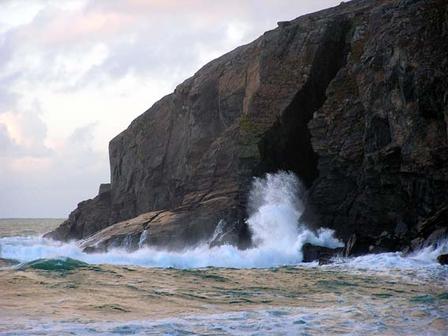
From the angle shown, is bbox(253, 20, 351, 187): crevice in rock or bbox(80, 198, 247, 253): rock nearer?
bbox(80, 198, 247, 253): rock

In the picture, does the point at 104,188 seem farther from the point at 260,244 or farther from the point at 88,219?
the point at 260,244

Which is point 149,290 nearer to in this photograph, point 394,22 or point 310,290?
point 310,290

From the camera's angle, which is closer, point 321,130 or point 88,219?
point 321,130

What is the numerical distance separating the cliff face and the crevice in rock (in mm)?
62

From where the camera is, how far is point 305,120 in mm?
36719

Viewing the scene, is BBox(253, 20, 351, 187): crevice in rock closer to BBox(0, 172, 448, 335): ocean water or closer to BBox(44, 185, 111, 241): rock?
BBox(0, 172, 448, 335): ocean water

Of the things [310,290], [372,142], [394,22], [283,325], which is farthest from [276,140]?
[283,325]

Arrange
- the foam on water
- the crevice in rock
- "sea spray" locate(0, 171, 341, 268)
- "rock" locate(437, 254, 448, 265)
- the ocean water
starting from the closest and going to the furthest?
the ocean water → "rock" locate(437, 254, 448, 265) → the foam on water → "sea spray" locate(0, 171, 341, 268) → the crevice in rock

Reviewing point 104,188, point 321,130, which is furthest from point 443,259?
point 104,188

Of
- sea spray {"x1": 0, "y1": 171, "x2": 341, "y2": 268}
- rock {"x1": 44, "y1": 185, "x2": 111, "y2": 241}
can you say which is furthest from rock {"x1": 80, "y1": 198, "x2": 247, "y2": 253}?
rock {"x1": 44, "y1": 185, "x2": 111, "y2": 241}

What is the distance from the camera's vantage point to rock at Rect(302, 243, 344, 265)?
90.6 feet

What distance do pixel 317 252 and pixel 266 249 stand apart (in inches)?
127

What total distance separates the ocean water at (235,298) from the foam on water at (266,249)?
8.3 inches

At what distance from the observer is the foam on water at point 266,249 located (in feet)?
92.9
